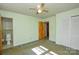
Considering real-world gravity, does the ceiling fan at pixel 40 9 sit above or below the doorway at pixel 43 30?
above

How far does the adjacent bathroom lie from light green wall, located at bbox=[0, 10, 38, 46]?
0.06m

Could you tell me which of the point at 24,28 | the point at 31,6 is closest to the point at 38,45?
the point at 24,28

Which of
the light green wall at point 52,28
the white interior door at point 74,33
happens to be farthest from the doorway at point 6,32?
the white interior door at point 74,33

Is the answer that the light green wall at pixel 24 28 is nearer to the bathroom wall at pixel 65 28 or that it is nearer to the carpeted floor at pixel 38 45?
the carpeted floor at pixel 38 45

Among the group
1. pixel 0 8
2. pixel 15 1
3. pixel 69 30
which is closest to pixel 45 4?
pixel 15 1

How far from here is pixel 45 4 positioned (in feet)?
4.16

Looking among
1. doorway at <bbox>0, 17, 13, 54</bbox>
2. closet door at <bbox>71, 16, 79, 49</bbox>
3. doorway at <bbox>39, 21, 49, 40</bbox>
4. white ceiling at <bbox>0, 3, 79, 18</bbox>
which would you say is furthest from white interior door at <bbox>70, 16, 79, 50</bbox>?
doorway at <bbox>0, 17, 13, 54</bbox>

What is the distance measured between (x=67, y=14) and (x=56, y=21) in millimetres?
212

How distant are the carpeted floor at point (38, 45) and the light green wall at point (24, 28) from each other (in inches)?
3.4

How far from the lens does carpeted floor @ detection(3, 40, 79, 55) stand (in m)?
1.31

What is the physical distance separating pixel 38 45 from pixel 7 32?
54 cm

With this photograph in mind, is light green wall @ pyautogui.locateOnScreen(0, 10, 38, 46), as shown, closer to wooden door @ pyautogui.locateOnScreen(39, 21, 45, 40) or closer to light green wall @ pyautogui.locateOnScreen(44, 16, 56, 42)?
wooden door @ pyautogui.locateOnScreen(39, 21, 45, 40)

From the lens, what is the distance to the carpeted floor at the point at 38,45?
1.31 meters

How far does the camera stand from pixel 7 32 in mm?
1367
